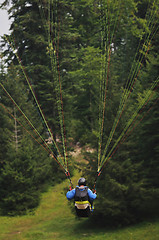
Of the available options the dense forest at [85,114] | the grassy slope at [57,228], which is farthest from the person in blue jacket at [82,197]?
the grassy slope at [57,228]

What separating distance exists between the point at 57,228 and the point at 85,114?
55.9 ft

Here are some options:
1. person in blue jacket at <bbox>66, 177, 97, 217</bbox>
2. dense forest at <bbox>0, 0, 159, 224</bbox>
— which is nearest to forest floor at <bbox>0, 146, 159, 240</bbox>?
dense forest at <bbox>0, 0, 159, 224</bbox>

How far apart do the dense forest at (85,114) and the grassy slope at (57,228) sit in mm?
844

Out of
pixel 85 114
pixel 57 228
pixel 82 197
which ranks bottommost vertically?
pixel 57 228

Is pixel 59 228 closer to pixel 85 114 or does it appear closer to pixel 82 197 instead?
pixel 82 197

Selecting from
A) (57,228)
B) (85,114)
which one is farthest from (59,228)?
(85,114)

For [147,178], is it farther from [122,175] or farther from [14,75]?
[14,75]

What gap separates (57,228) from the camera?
1953 cm

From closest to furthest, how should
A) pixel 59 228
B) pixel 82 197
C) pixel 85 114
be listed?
1. pixel 82 197
2. pixel 59 228
3. pixel 85 114

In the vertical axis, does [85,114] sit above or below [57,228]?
above

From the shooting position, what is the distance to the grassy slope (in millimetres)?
15953

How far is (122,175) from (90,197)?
7.94m

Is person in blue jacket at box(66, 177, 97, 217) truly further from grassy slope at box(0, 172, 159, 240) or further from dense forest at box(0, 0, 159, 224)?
grassy slope at box(0, 172, 159, 240)

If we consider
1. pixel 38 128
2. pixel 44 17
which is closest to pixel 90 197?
pixel 38 128
